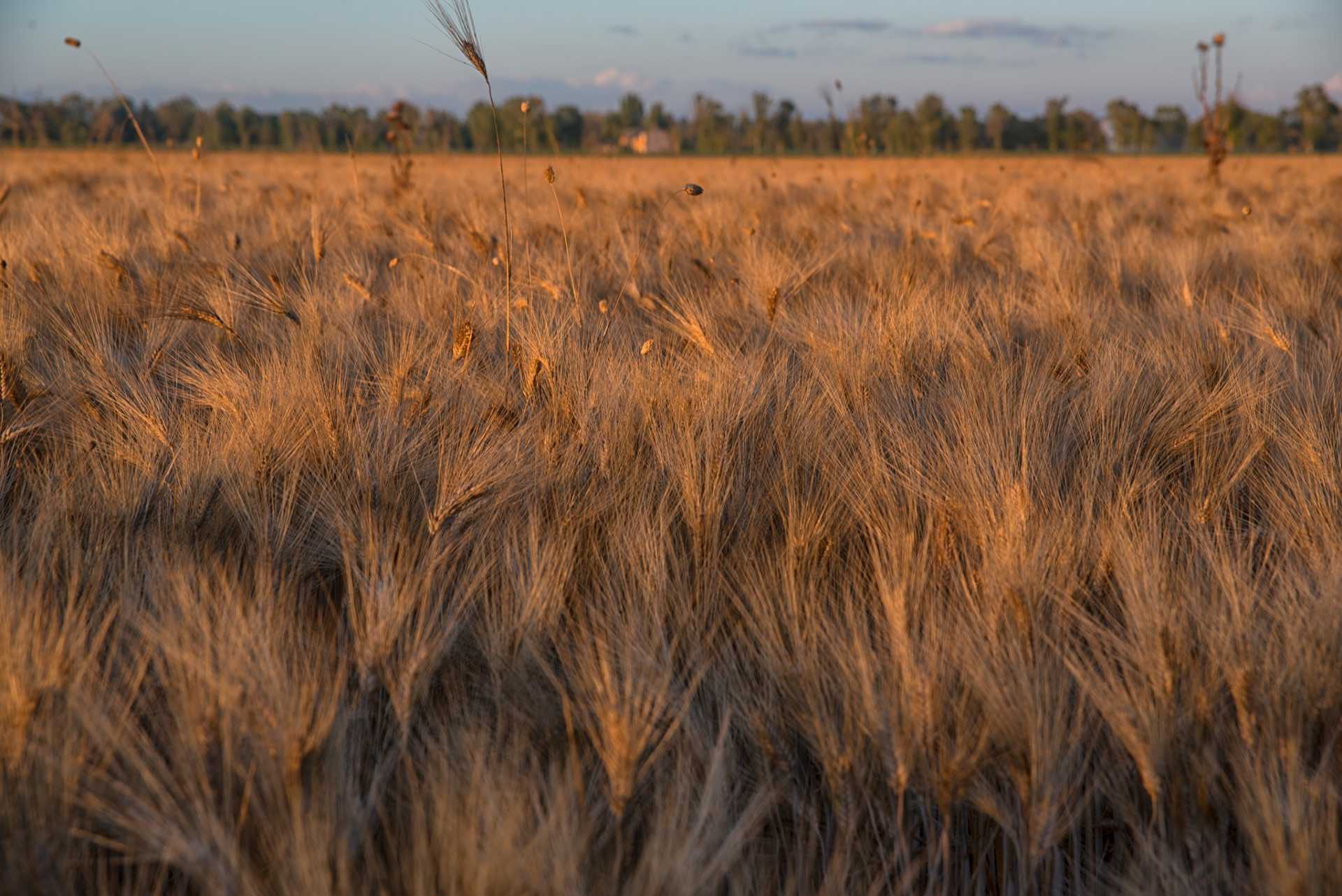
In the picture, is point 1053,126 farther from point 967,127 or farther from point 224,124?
point 224,124

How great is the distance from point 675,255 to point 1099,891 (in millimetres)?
3364

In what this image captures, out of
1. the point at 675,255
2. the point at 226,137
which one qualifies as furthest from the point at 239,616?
the point at 226,137

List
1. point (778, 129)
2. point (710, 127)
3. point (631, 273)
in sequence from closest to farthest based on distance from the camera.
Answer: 1. point (631, 273)
2. point (778, 129)
3. point (710, 127)

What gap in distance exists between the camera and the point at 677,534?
62.3 inches

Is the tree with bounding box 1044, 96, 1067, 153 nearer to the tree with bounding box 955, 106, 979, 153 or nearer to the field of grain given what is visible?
the tree with bounding box 955, 106, 979, 153

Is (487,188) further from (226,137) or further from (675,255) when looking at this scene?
(226,137)

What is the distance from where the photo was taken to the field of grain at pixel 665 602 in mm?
948

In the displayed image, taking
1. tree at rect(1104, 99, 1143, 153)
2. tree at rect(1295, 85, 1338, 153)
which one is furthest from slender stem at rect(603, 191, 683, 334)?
tree at rect(1295, 85, 1338, 153)

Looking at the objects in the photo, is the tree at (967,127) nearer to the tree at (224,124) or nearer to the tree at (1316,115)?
the tree at (1316,115)

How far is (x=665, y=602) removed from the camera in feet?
4.42

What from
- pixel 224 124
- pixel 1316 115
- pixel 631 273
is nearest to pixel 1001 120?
pixel 1316 115

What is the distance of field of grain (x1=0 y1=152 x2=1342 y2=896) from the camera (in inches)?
37.3

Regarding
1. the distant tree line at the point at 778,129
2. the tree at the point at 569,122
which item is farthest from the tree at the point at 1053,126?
the tree at the point at 569,122

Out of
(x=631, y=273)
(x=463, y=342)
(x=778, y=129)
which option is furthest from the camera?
(x=778, y=129)
